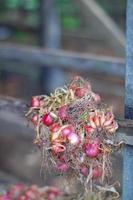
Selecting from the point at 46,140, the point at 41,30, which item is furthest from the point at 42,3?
the point at 46,140

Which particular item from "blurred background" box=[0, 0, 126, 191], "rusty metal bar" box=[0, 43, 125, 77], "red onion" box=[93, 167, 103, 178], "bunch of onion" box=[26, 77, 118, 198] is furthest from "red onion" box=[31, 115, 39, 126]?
"rusty metal bar" box=[0, 43, 125, 77]

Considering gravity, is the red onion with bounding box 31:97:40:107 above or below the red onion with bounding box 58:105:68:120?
above

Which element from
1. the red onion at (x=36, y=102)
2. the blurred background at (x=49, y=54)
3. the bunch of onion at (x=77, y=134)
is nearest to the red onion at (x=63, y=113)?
the bunch of onion at (x=77, y=134)

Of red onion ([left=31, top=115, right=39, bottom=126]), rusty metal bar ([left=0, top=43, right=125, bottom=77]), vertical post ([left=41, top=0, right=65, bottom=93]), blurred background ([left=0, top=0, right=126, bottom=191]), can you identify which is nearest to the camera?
red onion ([left=31, top=115, right=39, bottom=126])

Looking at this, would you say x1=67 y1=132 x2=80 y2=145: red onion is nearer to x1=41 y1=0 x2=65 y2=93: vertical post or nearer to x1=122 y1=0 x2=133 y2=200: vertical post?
x1=122 y1=0 x2=133 y2=200: vertical post

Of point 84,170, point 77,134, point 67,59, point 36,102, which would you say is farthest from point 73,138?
point 67,59

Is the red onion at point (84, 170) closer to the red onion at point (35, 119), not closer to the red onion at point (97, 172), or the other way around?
the red onion at point (97, 172)
